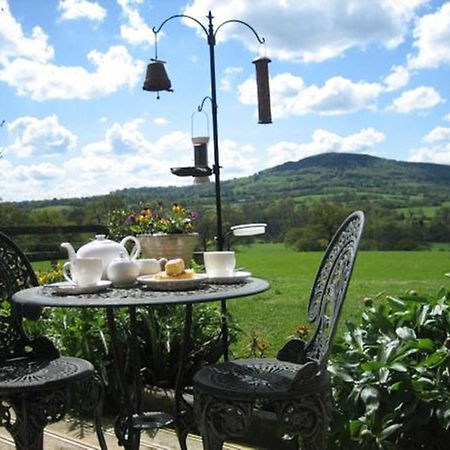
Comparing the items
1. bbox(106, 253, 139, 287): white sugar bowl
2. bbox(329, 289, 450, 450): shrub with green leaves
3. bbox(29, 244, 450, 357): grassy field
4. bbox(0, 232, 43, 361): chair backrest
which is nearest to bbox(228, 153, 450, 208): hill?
bbox(29, 244, 450, 357): grassy field

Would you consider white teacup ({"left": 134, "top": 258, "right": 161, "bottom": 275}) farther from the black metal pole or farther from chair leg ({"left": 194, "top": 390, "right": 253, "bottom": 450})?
the black metal pole

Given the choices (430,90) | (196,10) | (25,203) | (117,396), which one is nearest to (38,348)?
(117,396)

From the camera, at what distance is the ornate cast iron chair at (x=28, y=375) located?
6.58 feet

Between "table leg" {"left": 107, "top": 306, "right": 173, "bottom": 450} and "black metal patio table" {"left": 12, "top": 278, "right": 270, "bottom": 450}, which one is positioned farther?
"table leg" {"left": 107, "top": 306, "right": 173, "bottom": 450}

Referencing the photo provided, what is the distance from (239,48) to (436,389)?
3.15 m

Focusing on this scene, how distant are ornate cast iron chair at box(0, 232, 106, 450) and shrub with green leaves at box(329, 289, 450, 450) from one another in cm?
94

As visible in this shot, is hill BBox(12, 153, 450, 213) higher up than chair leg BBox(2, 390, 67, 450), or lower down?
higher up

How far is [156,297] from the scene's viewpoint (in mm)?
1838

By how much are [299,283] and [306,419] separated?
28.5 ft

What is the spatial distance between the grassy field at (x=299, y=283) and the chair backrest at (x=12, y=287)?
1.56 metres

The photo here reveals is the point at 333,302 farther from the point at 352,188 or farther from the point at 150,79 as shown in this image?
the point at 352,188

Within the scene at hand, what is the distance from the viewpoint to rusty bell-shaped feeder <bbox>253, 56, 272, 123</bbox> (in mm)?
3238

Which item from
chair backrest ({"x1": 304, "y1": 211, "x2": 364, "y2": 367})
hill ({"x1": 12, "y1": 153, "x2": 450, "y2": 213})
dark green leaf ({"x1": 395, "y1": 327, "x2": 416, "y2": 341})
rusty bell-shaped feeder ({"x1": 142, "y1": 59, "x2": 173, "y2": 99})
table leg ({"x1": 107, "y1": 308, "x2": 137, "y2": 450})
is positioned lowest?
table leg ({"x1": 107, "y1": 308, "x2": 137, "y2": 450})

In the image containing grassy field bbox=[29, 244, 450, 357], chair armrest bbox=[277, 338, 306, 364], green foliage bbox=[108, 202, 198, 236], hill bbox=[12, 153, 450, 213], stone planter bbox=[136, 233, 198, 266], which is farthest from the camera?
hill bbox=[12, 153, 450, 213]
